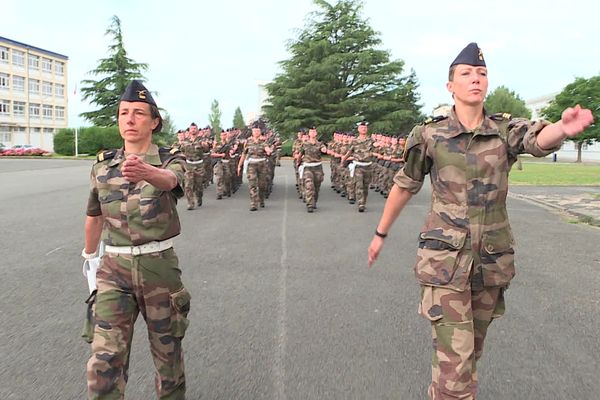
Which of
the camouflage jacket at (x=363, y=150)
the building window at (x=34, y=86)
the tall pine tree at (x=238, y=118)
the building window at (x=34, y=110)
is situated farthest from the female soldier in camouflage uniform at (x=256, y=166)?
the tall pine tree at (x=238, y=118)

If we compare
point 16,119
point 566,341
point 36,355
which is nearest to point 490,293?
point 566,341

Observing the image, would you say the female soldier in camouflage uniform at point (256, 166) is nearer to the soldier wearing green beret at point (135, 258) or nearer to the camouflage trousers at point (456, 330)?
the soldier wearing green beret at point (135, 258)

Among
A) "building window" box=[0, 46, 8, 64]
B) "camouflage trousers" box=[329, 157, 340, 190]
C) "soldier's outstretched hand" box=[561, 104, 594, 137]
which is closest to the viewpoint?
"soldier's outstretched hand" box=[561, 104, 594, 137]

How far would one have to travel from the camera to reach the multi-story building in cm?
7206

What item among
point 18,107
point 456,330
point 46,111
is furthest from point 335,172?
point 46,111

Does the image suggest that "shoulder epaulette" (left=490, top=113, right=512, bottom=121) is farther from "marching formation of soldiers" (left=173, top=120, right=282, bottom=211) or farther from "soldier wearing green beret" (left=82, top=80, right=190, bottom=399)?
"marching formation of soldiers" (left=173, top=120, right=282, bottom=211)

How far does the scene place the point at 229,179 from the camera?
627 inches

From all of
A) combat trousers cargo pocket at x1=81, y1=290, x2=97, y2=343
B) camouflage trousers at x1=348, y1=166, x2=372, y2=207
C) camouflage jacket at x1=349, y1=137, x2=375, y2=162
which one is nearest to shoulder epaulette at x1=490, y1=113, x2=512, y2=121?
combat trousers cargo pocket at x1=81, y1=290, x2=97, y2=343

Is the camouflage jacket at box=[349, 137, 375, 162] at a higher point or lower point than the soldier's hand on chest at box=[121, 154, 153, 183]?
higher

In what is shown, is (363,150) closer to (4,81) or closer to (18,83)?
(4,81)

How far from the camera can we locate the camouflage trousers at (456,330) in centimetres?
272

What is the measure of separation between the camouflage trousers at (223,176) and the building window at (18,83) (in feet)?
230

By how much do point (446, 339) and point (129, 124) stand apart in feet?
6.87

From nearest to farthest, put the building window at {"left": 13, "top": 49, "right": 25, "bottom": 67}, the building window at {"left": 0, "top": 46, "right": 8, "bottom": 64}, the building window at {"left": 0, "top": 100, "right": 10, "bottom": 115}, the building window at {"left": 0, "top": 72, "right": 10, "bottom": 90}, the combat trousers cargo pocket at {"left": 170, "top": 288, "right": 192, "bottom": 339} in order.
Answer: the combat trousers cargo pocket at {"left": 170, "top": 288, "right": 192, "bottom": 339} < the building window at {"left": 0, "top": 46, "right": 8, "bottom": 64} < the building window at {"left": 0, "top": 72, "right": 10, "bottom": 90} < the building window at {"left": 0, "top": 100, "right": 10, "bottom": 115} < the building window at {"left": 13, "top": 49, "right": 25, "bottom": 67}
